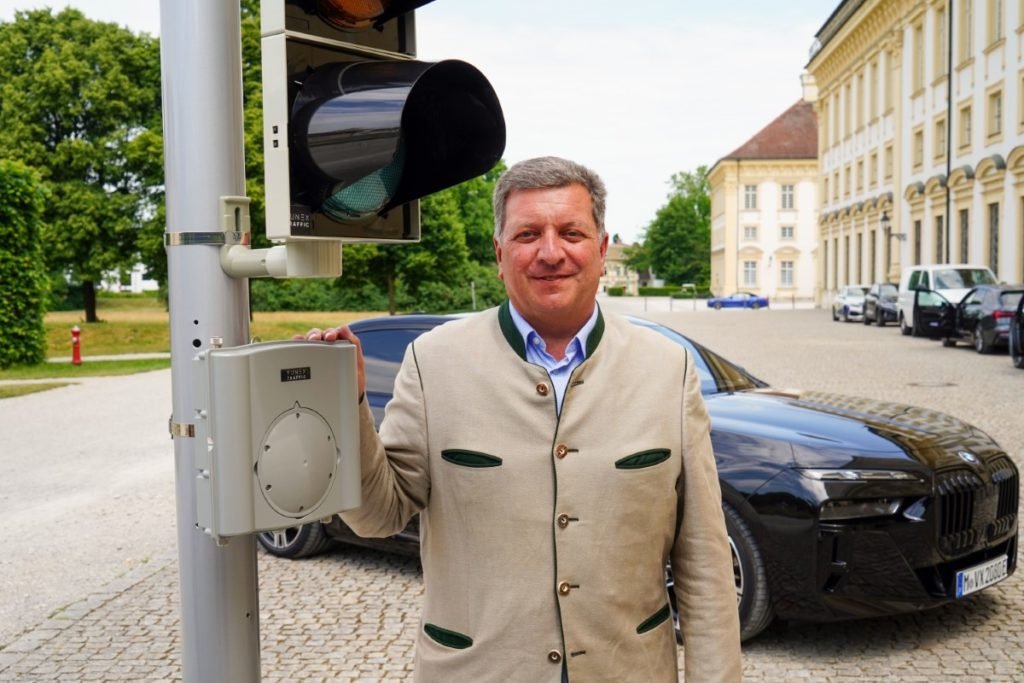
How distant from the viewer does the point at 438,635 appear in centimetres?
247

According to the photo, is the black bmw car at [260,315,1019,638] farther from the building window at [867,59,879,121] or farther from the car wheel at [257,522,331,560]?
the building window at [867,59,879,121]

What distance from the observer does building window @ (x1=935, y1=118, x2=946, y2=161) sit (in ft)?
145

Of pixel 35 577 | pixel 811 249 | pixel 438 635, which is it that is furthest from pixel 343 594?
pixel 811 249

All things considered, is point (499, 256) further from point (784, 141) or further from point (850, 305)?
point (784, 141)

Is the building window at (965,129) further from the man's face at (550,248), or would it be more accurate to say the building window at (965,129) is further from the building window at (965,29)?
the man's face at (550,248)

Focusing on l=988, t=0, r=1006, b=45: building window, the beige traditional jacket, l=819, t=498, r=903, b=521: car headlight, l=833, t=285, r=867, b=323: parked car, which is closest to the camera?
the beige traditional jacket

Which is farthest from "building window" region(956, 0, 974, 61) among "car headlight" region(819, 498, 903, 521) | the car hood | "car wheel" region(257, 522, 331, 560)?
"car headlight" region(819, 498, 903, 521)

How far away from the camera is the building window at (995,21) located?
Result: 124ft

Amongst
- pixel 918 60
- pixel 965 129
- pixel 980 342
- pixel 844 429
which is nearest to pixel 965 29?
pixel 965 129

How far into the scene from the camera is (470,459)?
242 cm

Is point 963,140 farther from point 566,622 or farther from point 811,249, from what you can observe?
point 811,249

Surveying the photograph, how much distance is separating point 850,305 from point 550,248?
151ft

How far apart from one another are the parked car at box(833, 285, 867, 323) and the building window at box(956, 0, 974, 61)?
34.2ft

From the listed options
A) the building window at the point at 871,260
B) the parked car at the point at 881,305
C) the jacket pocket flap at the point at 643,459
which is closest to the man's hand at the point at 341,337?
the jacket pocket flap at the point at 643,459
